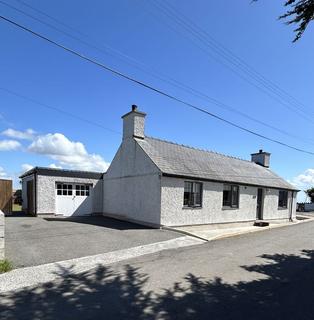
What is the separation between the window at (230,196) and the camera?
1772 centimetres

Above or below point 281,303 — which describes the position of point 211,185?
above

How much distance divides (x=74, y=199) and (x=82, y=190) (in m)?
0.82

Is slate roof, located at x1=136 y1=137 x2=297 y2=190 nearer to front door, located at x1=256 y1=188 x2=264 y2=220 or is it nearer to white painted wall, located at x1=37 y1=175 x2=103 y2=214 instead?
front door, located at x1=256 y1=188 x2=264 y2=220

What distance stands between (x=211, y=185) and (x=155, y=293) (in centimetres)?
1104

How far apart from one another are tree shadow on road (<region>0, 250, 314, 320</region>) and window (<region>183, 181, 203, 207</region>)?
8162 mm

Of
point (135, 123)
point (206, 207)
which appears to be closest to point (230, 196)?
point (206, 207)

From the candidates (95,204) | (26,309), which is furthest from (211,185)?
(26,309)

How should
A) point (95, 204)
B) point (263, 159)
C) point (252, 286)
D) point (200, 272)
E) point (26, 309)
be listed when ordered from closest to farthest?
point (26, 309) → point (252, 286) → point (200, 272) → point (95, 204) → point (263, 159)

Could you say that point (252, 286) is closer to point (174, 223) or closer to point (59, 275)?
point (59, 275)

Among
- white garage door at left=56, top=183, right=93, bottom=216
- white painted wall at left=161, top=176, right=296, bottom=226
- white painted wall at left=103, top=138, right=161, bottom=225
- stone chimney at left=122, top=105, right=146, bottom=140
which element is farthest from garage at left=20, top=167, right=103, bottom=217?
white painted wall at left=161, top=176, right=296, bottom=226

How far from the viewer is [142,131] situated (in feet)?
56.3

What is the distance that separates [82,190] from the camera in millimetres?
20109

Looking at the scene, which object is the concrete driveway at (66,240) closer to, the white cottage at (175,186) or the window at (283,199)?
the white cottage at (175,186)

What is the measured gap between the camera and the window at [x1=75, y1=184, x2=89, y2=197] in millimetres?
19906
